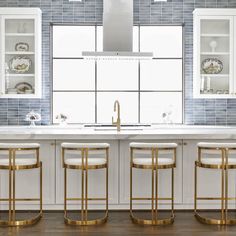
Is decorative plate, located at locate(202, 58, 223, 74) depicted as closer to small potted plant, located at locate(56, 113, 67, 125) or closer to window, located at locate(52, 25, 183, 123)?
window, located at locate(52, 25, 183, 123)

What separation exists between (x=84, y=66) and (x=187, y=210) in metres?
2.98

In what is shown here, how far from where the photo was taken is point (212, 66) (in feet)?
20.6

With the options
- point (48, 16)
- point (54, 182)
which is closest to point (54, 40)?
point (48, 16)

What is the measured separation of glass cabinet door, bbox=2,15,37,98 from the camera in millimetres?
6133

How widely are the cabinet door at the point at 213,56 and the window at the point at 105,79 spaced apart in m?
0.57

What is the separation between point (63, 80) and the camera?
6879 millimetres

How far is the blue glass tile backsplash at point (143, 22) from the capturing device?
21.5 ft

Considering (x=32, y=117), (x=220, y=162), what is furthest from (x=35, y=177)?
(x=220, y=162)

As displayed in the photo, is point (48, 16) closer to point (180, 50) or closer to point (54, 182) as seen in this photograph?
point (180, 50)

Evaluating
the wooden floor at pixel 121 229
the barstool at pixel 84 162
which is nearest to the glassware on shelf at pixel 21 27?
the barstool at pixel 84 162

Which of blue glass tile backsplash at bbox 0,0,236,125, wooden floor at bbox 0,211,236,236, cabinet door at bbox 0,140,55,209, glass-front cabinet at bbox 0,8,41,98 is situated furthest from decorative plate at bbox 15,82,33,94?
wooden floor at bbox 0,211,236,236

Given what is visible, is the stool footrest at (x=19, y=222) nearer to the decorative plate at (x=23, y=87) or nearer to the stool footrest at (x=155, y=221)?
the stool footrest at (x=155, y=221)

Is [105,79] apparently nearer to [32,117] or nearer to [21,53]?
[32,117]

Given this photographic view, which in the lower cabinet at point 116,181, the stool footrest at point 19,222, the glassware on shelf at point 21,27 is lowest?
the stool footrest at point 19,222
